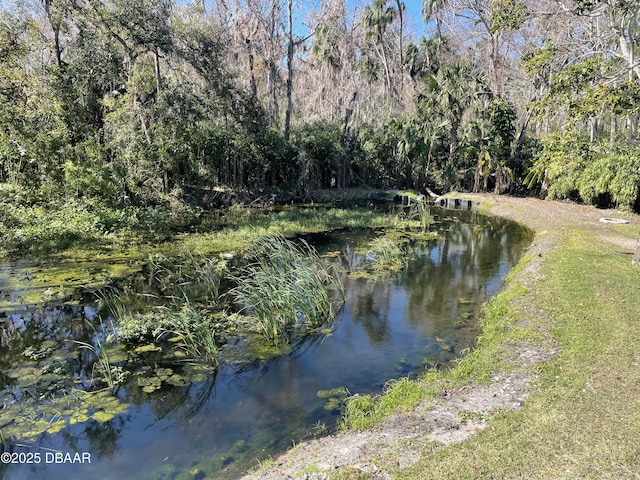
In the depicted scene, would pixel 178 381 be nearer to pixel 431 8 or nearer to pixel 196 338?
pixel 196 338

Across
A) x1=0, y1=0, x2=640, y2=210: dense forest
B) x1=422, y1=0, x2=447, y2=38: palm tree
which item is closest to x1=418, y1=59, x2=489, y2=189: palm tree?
x1=0, y1=0, x2=640, y2=210: dense forest

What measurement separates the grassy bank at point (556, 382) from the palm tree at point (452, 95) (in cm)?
1688

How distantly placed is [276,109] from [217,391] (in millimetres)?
25293

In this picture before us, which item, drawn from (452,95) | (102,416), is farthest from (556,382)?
(452,95)

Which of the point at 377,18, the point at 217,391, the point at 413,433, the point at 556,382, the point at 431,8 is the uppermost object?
the point at 431,8

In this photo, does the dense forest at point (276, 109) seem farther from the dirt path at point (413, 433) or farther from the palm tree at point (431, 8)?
the dirt path at point (413, 433)

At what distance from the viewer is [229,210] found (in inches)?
794

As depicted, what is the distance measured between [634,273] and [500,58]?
26.0 m

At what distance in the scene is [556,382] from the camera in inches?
205

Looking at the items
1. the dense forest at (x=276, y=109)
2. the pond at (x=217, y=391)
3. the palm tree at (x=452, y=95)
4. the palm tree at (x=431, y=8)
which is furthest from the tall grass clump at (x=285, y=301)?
the palm tree at (x=431, y=8)

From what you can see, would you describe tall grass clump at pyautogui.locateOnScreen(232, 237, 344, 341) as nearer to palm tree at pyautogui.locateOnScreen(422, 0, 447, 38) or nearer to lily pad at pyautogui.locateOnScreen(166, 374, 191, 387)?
lily pad at pyautogui.locateOnScreen(166, 374, 191, 387)

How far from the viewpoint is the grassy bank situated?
382 cm

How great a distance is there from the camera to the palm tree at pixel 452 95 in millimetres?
24812

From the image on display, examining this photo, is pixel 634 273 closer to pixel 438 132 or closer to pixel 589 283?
pixel 589 283
